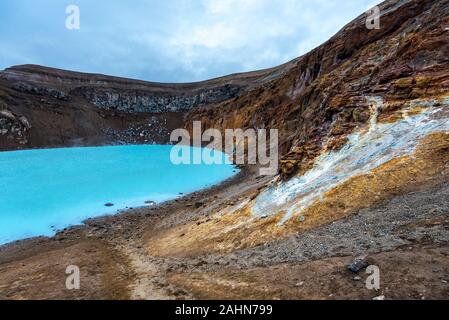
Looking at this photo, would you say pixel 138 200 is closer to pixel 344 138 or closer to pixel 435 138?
pixel 344 138

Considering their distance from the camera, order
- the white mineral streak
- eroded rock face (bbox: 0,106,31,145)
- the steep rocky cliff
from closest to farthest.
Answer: the white mineral streak → eroded rock face (bbox: 0,106,31,145) → the steep rocky cliff

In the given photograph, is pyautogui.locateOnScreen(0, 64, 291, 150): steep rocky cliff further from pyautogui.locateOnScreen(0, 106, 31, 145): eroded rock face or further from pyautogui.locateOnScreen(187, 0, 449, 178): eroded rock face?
pyautogui.locateOnScreen(187, 0, 449, 178): eroded rock face

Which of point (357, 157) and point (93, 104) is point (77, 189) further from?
point (93, 104)

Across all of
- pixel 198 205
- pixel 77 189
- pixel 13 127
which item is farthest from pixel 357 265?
pixel 13 127

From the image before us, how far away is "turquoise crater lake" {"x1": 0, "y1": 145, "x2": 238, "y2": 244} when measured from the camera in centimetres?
2127

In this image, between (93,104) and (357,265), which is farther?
(93,104)

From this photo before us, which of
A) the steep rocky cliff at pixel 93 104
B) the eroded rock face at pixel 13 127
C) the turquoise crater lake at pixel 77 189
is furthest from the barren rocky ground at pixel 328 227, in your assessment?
the steep rocky cliff at pixel 93 104

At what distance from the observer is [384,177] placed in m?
12.0


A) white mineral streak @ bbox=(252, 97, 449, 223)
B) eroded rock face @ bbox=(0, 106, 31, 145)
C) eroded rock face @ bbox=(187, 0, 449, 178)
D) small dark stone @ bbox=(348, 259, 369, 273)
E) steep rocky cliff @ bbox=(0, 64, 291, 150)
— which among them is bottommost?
small dark stone @ bbox=(348, 259, 369, 273)

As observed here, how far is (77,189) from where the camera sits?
96.7 ft

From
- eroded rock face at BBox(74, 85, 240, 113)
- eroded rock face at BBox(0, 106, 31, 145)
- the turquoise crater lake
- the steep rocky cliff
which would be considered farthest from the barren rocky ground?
eroded rock face at BBox(74, 85, 240, 113)

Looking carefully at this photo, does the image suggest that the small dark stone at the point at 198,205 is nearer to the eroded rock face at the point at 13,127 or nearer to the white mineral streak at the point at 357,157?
the white mineral streak at the point at 357,157
